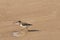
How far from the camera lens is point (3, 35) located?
1.40 m

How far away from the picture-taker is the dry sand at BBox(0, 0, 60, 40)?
1419 mm

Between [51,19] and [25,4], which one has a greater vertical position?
[25,4]

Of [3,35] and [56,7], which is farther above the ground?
[56,7]

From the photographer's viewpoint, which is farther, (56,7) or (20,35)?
(56,7)

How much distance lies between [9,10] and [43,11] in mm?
211

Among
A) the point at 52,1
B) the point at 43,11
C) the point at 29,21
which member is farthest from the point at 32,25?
the point at 52,1

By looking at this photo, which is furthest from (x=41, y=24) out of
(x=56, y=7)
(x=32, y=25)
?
(x=56, y=7)

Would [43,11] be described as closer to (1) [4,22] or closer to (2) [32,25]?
(2) [32,25]

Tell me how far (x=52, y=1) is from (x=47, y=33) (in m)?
0.26

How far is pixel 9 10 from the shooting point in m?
1.49

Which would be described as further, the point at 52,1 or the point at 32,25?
the point at 52,1

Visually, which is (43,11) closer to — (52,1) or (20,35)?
(52,1)

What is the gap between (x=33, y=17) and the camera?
147 cm

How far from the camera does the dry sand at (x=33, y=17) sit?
1.42 metres
